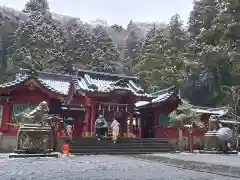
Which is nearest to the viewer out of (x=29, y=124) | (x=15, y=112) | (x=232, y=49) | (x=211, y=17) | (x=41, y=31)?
(x=29, y=124)

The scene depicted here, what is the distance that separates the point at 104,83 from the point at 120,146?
9.90 metres

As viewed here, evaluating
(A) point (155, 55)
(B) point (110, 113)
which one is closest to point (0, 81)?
(A) point (155, 55)

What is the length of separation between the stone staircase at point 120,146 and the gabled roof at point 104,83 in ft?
13.9

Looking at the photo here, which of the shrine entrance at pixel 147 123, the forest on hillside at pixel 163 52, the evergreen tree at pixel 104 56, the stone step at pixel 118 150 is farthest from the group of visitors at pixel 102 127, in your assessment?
the evergreen tree at pixel 104 56

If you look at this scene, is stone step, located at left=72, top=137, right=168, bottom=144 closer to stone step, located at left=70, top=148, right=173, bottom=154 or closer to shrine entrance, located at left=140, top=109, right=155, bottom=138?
stone step, located at left=70, top=148, right=173, bottom=154

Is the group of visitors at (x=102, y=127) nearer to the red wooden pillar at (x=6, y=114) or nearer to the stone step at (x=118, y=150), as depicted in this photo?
the stone step at (x=118, y=150)

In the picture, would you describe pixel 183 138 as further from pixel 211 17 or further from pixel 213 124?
pixel 211 17

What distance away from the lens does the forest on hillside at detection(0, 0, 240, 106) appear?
3675 centimetres

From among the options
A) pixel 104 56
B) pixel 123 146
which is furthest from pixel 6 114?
pixel 104 56

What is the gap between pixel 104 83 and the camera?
27391 mm

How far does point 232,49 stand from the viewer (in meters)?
34.6

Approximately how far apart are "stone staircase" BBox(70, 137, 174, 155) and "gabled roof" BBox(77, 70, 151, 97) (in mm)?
4237

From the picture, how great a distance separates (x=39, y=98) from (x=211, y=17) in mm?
31703

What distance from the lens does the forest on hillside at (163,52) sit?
3675 centimetres
